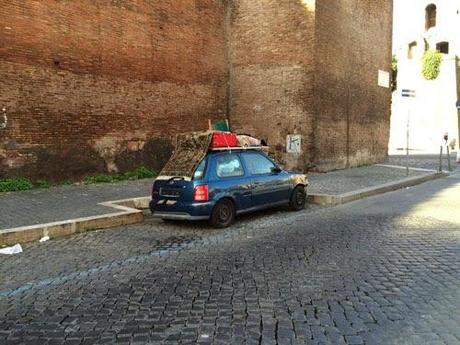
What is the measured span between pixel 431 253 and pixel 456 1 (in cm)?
5037

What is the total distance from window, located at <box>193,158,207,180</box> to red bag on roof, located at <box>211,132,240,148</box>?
1.50 ft

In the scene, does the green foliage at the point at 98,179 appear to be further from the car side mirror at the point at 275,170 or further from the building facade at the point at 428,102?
the building facade at the point at 428,102

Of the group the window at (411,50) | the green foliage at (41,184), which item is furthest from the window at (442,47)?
the green foliage at (41,184)

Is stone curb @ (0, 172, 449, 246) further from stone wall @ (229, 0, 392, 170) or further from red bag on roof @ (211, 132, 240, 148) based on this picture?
stone wall @ (229, 0, 392, 170)

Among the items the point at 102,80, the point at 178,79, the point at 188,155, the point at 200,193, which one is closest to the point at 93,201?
the point at 188,155

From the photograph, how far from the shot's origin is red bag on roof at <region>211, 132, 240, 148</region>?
9687mm

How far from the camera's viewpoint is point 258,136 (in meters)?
19.1

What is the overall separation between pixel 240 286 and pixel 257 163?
16.2ft

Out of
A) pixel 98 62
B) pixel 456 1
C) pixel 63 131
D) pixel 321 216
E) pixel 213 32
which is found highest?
pixel 456 1

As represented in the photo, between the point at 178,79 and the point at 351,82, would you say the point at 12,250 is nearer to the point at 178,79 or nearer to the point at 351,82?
the point at 178,79

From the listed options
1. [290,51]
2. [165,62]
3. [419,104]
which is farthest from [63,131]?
[419,104]

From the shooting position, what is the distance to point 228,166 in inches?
379

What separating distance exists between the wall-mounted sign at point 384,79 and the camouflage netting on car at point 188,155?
50.1ft

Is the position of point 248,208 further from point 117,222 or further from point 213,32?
point 213,32
